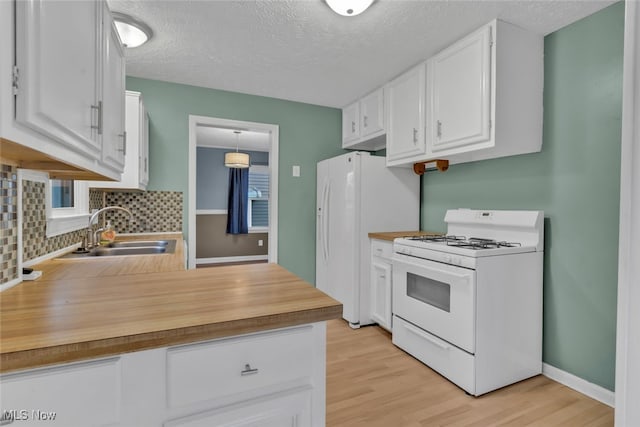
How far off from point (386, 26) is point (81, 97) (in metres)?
1.83

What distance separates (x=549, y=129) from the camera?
2145mm

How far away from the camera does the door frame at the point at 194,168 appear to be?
3.14 metres

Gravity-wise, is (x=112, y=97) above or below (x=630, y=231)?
above

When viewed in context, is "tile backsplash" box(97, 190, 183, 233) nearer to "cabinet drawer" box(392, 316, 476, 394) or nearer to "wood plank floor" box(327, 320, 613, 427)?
"wood plank floor" box(327, 320, 613, 427)

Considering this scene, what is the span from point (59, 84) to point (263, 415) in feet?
3.39

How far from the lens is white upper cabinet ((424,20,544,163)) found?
2.00 m

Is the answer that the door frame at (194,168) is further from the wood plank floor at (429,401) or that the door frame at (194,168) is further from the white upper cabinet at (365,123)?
the wood plank floor at (429,401)

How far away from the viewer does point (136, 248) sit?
236cm

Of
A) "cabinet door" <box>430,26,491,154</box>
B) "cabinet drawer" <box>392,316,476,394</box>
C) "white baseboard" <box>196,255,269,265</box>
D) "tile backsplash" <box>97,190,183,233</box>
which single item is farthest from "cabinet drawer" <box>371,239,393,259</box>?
"white baseboard" <box>196,255,269,265</box>

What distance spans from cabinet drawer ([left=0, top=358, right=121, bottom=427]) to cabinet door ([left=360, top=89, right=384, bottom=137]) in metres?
2.88

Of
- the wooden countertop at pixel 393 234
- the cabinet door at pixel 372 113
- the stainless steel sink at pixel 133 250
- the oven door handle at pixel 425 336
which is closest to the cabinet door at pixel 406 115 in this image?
the cabinet door at pixel 372 113

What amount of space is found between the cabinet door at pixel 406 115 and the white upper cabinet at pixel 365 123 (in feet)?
0.48

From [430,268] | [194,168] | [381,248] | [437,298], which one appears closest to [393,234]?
[381,248]

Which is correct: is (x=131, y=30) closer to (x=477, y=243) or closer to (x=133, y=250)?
(x=133, y=250)
